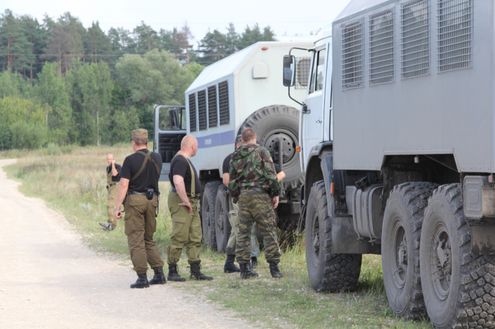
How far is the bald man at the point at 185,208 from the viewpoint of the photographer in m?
13.4

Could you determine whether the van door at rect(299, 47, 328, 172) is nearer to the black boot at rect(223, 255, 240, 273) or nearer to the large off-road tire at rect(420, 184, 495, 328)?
the black boot at rect(223, 255, 240, 273)

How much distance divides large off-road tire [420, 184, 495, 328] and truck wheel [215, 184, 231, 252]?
8626mm

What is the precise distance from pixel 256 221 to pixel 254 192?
0.36m

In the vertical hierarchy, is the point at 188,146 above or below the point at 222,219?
above

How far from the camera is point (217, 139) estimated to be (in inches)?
704

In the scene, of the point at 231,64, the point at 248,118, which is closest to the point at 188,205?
the point at 248,118

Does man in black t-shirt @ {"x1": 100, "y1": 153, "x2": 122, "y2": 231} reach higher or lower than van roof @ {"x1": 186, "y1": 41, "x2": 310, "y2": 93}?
lower

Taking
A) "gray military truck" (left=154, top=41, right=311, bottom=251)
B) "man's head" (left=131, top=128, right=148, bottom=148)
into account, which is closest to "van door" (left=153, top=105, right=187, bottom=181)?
"gray military truck" (left=154, top=41, right=311, bottom=251)

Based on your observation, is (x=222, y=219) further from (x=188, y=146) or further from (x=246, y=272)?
(x=188, y=146)

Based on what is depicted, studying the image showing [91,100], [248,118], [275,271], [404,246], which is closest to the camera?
[404,246]

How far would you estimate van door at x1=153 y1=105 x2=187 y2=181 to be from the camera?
70.4 ft

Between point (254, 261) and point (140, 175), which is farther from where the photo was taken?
point (254, 261)

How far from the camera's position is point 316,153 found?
39.5 feet

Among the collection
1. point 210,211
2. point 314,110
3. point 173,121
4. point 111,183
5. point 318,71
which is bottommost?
point 210,211
